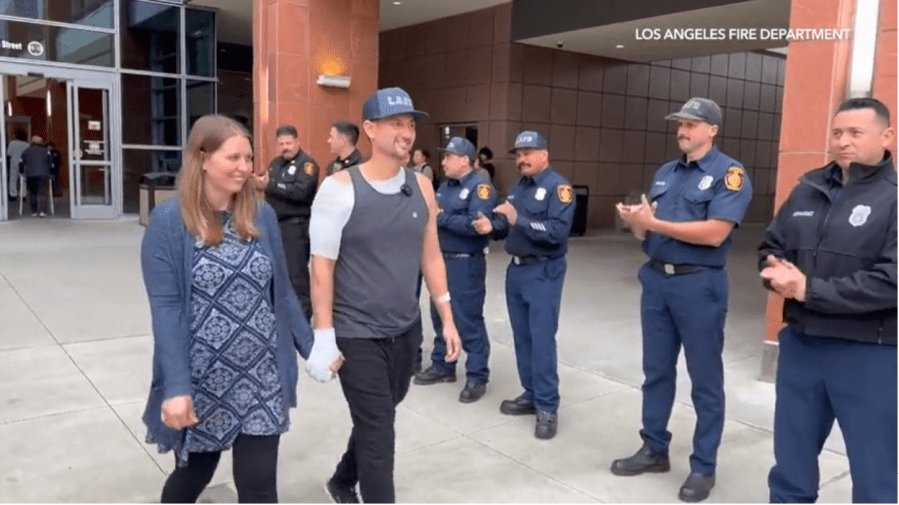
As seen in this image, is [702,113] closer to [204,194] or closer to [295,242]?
[204,194]

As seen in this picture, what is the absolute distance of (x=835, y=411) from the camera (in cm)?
266

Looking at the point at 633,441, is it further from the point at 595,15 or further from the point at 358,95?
the point at 595,15

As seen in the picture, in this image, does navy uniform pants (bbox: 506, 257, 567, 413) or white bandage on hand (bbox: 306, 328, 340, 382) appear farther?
navy uniform pants (bbox: 506, 257, 567, 413)

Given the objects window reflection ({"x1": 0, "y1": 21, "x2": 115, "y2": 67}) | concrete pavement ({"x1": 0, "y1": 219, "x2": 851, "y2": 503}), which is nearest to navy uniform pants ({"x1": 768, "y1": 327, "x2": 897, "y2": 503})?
concrete pavement ({"x1": 0, "y1": 219, "x2": 851, "y2": 503})

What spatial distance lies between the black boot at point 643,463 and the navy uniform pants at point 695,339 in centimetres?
24

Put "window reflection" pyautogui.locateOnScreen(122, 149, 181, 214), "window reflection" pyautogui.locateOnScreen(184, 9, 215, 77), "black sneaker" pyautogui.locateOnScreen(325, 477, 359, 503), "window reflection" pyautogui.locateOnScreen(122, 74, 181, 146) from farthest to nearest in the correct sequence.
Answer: "window reflection" pyautogui.locateOnScreen(184, 9, 215, 77), "window reflection" pyautogui.locateOnScreen(122, 149, 181, 214), "window reflection" pyautogui.locateOnScreen(122, 74, 181, 146), "black sneaker" pyautogui.locateOnScreen(325, 477, 359, 503)

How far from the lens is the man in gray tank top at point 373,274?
271 cm

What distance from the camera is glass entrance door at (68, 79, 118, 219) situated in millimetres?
14656

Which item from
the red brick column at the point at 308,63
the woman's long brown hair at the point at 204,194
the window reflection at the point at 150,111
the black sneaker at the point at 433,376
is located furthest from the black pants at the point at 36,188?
the woman's long brown hair at the point at 204,194

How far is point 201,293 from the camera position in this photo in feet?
7.63

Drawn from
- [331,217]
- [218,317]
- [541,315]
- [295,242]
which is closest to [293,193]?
[295,242]

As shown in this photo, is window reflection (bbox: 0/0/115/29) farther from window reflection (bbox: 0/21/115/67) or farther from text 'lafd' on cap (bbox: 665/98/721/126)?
text 'lafd' on cap (bbox: 665/98/721/126)

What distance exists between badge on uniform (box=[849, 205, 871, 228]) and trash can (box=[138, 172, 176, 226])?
42.7 feet

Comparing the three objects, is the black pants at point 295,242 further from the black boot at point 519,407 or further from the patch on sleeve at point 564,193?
the patch on sleeve at point 564,193
